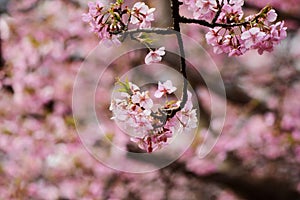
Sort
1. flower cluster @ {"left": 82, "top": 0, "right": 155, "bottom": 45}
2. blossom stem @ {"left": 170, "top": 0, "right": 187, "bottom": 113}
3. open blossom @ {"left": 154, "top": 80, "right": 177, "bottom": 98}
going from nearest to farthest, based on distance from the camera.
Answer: blossom stem @ {"left": 170, "top": 0, "right": 187, "bottom": 113} → flower cluster @ {"left": 82, "top": 0, "right": 155, "bottom": 45} → open blossom @ {"left": 154, "top": 80, "right": 177, "bottom": 98}

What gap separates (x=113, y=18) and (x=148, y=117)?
0.97 feet

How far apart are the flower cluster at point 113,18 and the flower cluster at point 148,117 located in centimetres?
14

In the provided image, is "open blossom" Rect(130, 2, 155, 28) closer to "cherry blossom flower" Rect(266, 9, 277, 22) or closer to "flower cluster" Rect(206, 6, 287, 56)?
"flower cluster" Rect(206, 6, 287, 56)

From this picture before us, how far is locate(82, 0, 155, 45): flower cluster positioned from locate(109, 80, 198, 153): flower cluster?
0.14m

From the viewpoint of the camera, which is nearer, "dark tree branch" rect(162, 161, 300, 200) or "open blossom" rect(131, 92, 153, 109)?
"open blossom" rect(131, 92, 153, 109)

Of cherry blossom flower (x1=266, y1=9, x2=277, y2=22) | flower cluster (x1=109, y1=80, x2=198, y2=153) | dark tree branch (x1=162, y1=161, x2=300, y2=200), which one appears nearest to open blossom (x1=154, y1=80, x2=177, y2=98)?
flower cluster (x1=109, y1=80, x2=198, y2=153)

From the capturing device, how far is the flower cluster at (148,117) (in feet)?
5.67

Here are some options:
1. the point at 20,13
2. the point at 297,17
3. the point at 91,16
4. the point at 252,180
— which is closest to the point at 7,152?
the point at 20,13

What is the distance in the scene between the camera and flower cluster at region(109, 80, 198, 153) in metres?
1.73

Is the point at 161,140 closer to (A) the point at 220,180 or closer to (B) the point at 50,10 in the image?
(A) the point at 220,180

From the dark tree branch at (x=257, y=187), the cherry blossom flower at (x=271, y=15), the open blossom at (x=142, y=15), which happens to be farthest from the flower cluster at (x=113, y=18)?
the dark tree branch at (x=257, y=187)

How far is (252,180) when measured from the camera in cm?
539

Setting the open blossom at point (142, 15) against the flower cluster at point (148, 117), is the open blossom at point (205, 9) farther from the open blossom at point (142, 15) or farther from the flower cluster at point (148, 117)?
the flower cluster at point (148, 117)

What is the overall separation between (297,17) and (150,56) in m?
4.53
